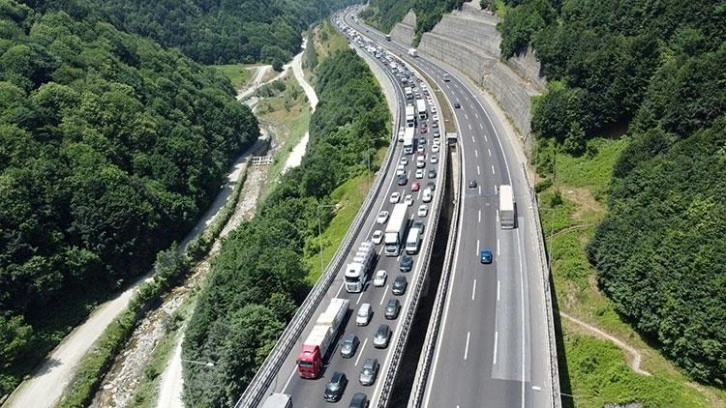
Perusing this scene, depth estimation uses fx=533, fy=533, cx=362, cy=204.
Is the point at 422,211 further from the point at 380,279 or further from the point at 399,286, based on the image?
the point at 399,286

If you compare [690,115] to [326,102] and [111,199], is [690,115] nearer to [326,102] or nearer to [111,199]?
[111,199]

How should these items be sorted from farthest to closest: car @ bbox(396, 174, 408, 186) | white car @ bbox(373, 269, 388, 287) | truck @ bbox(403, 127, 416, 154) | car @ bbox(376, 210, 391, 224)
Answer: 1. truck @ bbox(403, 127, 416, 154)
2. car @ bbox(396, 174, 408, 186)
3. car @ bbox(376, 210, 391, 224)
4. white car @ bbox(373, 269, 388, 287)

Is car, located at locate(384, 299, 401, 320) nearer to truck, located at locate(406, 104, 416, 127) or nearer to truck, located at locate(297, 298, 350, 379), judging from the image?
truck, located at locate(297, 298, 350, 379)

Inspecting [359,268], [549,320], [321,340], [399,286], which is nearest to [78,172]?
[359,268]

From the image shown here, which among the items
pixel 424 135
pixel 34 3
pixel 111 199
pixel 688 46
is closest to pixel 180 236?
pixel 111 199

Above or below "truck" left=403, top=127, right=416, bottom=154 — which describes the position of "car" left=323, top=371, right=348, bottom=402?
below

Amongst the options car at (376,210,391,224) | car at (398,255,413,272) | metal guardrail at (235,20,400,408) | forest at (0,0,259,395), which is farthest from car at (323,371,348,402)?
forest at (0,0,259,395)
